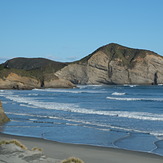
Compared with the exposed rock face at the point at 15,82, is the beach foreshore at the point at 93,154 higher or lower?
higher

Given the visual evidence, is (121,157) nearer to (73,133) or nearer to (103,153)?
(103,153)

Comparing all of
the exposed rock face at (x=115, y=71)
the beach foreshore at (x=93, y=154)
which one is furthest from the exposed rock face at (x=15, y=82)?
the beach foreshore at (x=93, y=154)

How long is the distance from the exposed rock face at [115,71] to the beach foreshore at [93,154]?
136 m

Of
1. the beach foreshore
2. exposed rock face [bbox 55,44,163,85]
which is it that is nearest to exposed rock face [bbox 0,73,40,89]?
exposed rock face [bbox 55,44,163,85]

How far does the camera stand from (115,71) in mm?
155000

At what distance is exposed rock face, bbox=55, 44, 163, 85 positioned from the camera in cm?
15462

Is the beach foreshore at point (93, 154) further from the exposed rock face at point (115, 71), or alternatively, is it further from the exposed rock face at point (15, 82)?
the exposed rock face at point (115, 71)

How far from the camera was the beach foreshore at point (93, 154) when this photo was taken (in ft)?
42.6

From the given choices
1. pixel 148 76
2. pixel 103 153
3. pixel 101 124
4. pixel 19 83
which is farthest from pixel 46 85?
pixel 103 153

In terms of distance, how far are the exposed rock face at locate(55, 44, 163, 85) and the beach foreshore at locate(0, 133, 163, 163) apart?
135704 millimetres

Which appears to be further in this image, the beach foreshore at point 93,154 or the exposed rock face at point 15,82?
the exposed rock face at point 15,82

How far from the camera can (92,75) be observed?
6093 inches

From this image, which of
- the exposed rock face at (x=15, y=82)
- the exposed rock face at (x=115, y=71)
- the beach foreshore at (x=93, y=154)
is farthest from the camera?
the exposed rock face at (x=115, y=71)

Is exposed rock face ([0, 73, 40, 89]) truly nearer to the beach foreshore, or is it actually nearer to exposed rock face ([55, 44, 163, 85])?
exposed rock face ([55, 44, 163, 85])
